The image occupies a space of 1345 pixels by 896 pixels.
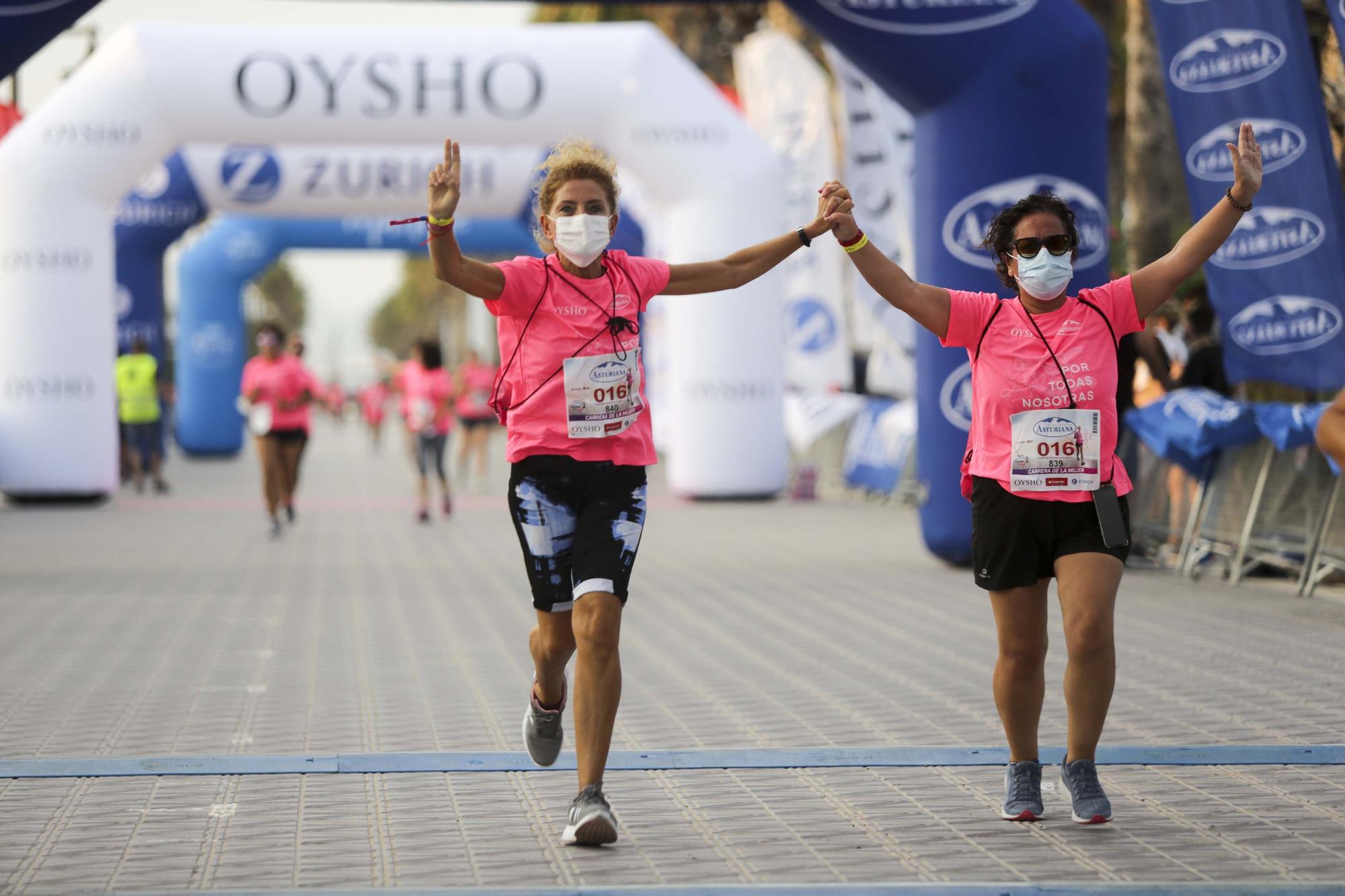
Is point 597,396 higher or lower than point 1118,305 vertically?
lower

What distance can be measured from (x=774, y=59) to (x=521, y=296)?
56.7 feet

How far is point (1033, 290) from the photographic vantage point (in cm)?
484

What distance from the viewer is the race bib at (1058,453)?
4777 mm

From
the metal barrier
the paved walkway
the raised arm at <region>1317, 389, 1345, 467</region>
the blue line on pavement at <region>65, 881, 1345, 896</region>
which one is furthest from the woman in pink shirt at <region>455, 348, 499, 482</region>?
the raised arm at <region>1317, 389, 1345, 467</region>

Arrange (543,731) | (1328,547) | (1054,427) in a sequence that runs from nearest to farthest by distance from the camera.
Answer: (1054,427) < (543,731) < (1328,547)

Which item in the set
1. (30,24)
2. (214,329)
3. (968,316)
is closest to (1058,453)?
(968,316)

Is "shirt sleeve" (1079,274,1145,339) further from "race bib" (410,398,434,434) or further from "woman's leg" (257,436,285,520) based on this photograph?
"race bib" (410,398,434,434)

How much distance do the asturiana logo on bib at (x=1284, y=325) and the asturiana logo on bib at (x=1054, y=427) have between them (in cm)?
525

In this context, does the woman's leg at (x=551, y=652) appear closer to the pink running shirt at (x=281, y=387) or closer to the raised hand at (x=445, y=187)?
the raised hand at (x=445, y=187)

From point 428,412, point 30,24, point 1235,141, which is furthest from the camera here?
point 428,412

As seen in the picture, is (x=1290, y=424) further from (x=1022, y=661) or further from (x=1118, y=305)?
(x=1022, y=661)

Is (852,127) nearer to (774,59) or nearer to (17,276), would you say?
(774,59)

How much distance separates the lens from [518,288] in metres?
4.78

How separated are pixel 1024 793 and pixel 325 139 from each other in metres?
13.8
